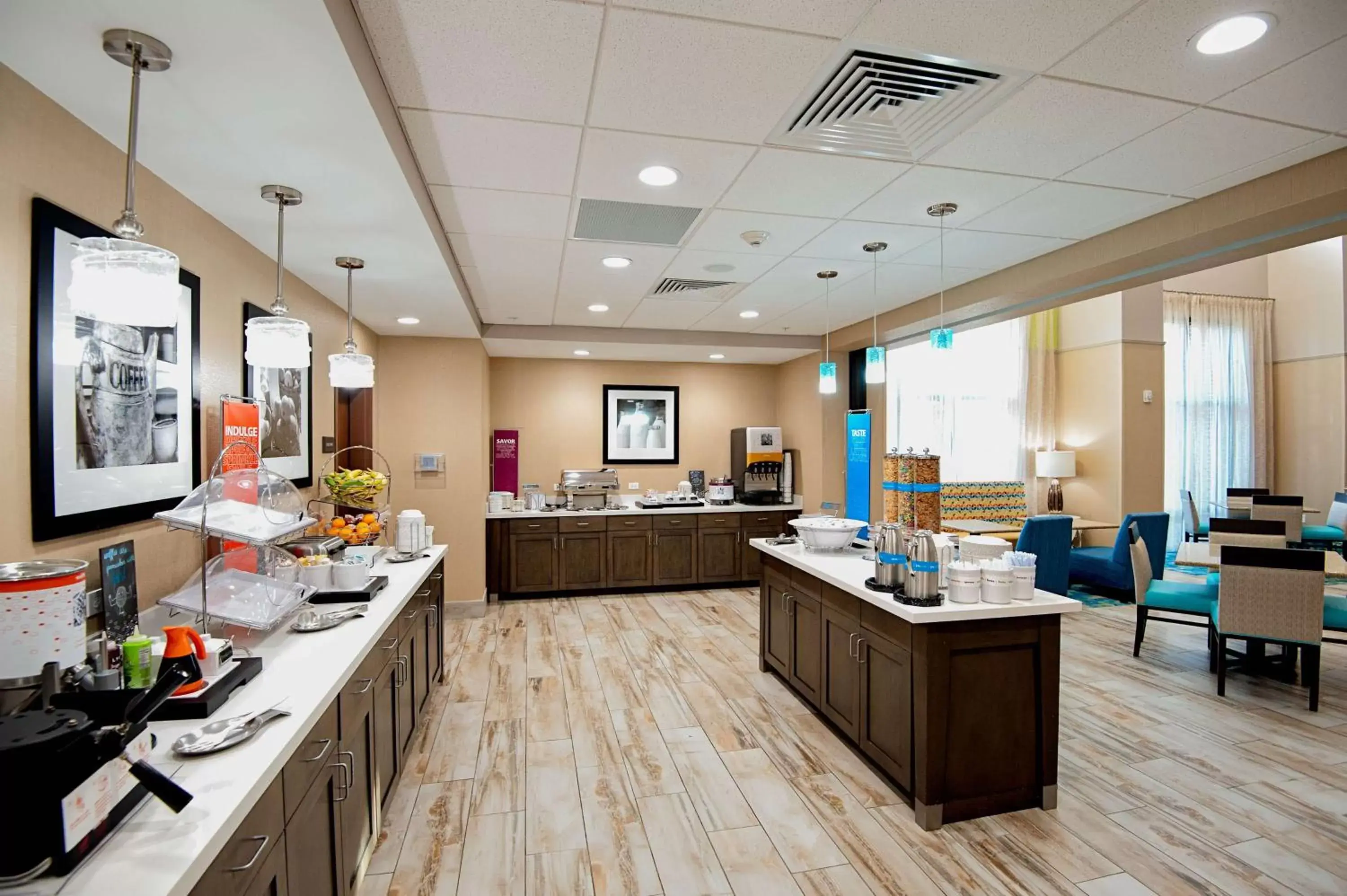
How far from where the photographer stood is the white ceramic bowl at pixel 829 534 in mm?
3701

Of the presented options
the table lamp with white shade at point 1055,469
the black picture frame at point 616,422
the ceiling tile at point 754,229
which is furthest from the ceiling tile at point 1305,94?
the table lamp with white shade at point 1055,469

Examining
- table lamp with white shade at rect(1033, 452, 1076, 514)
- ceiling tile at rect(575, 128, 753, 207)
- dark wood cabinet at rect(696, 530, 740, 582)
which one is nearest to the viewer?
ceiling tile at rect(575, 128, 753, 207)

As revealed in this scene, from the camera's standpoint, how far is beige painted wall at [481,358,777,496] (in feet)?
23.3

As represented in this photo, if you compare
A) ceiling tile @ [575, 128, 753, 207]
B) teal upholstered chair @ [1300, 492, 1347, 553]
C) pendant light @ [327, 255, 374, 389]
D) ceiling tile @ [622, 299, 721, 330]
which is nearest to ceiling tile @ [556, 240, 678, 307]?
ceiling tile @ [622, 299, 721, 330]

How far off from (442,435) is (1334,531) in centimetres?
913

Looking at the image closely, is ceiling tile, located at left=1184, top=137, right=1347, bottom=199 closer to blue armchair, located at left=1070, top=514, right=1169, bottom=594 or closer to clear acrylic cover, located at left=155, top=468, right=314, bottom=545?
blue armchair, located at left=1070, top=514, right=1169, bottom=594

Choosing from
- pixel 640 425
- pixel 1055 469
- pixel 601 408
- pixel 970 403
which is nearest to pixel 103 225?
pixel 601 408

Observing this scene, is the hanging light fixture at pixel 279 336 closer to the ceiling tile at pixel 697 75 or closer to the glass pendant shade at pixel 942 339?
the ceiling tile at pixel 697 75

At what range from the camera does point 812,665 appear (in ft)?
Answer: 11.7

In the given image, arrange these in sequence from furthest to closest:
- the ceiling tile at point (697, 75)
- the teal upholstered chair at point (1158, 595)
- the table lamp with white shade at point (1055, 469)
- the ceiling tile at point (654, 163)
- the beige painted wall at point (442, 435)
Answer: the table lamp with white shade at point (1055, 469) < the beige painted wall at point (442, 435) < the teal upholstered chair at point (1158, 595) < the ceiling tile at point (654, 163) < the ceiling tile at point (697, 75)

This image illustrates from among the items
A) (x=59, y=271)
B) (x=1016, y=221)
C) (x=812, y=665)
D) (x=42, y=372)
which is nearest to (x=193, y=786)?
(x=42, y=372)

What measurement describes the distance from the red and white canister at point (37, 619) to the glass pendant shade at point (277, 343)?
1.03 metres

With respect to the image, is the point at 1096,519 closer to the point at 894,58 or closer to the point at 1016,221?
the point at 1016,221

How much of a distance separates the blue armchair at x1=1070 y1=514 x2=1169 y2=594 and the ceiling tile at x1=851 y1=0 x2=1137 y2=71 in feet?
15.7
